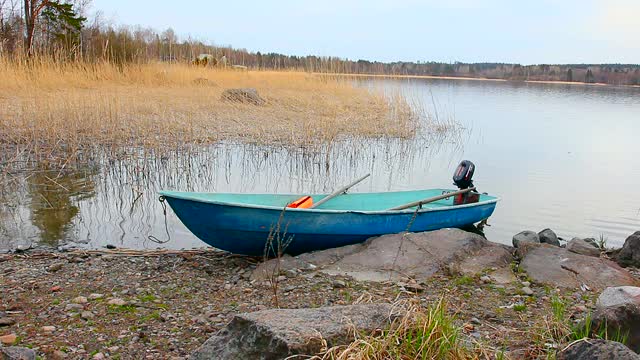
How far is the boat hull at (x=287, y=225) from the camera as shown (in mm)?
5332

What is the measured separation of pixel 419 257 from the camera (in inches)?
217

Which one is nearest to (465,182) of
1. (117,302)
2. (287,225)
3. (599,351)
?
(287,225)

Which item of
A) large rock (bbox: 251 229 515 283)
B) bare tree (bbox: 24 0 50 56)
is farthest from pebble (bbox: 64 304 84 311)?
bare tree (bbox: 24 0 50 56)

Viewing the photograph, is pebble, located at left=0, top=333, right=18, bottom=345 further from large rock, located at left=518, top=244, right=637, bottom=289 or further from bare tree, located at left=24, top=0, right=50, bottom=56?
bare tree, located at left=24, top=0, right=50, bottom=56

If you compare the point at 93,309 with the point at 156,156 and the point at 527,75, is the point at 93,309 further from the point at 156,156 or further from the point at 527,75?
the point at 527,75

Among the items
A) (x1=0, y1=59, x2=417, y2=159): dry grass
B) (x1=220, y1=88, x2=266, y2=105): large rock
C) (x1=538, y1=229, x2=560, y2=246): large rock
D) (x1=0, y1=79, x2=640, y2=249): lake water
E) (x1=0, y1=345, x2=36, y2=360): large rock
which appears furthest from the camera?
(x1=220, y1=88, x2=266, y2=105): large rock

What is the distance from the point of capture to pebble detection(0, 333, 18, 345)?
3549mm

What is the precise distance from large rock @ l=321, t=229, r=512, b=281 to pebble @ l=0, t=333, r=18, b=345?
251 centimetres

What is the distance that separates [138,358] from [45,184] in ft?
19.6

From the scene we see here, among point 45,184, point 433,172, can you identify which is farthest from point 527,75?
point 45,184

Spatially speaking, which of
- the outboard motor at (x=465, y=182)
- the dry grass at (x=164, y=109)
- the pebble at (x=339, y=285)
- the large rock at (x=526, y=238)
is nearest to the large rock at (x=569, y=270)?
the large rock at (x=526, y=238)

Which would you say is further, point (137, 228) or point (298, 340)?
point (137, 228)

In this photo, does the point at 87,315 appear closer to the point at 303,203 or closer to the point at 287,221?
the point at 287,221

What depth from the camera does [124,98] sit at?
14.0 m
